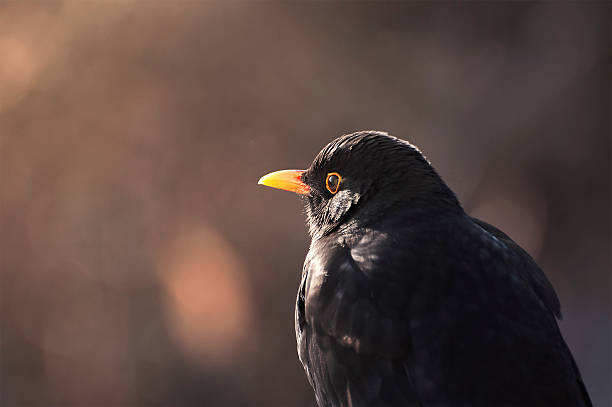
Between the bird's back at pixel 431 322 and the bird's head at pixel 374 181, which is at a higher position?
the bird's head at pixel 374 181

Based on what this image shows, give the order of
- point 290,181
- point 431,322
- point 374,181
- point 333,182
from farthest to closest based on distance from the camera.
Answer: point 290,181 < point 333,182 < point 374,181 < point 431,322

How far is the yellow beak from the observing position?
3.33 m

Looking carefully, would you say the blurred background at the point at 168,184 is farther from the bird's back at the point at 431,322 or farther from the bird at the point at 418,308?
the bird's back at the point at 431,322

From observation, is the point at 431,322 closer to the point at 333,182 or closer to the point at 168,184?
the point at 333,182

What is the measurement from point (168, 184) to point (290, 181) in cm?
314

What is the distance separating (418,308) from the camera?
2.40 m

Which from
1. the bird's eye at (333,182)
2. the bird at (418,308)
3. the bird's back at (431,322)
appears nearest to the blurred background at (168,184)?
the bird's eye at (333,182)

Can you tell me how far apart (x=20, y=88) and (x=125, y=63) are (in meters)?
1.01

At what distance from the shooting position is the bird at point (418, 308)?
2277 millimetres

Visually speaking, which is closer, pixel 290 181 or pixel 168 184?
pixel 290 181

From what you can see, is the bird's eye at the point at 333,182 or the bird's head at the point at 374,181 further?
the bird's eye at the point at 333,182

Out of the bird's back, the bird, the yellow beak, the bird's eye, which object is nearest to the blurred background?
the yellow beak

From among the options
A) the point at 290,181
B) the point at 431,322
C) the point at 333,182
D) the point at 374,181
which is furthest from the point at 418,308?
the point at 290,181

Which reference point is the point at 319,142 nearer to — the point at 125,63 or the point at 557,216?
the point at 125,63
